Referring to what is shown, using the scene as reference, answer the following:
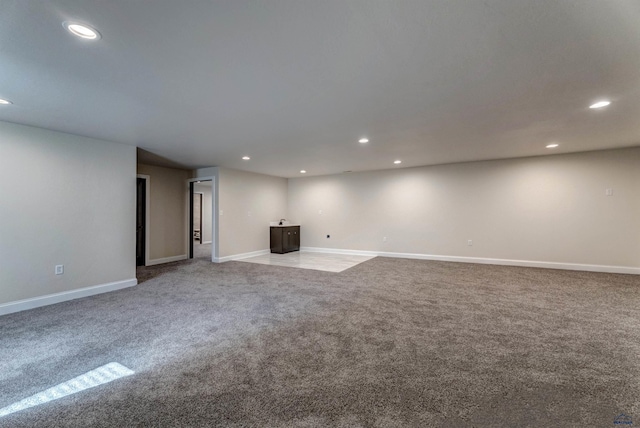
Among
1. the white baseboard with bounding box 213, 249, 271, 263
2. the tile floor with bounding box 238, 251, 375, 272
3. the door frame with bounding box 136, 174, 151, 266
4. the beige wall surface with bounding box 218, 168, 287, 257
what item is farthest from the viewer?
the beige wall surface with bounding box 218, 168, 287, 257

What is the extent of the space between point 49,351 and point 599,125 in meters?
6.86

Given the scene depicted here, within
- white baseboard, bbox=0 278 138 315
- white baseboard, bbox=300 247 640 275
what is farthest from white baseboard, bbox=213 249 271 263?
white baseboard, bbox=0 278 138 315

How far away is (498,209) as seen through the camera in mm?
6055

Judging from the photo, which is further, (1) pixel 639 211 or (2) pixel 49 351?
(1) pixel 639 211

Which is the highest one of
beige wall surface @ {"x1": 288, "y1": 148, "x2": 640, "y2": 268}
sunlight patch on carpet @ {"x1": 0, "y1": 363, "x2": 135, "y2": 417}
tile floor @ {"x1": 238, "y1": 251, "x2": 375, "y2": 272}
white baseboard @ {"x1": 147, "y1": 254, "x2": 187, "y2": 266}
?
beige wall surface @ {"x1": 288, "y1": 148, "x2": 640, "y2": 268}

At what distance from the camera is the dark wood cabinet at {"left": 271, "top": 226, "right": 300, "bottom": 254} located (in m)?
8.00

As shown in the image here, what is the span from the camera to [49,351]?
92.7 inches

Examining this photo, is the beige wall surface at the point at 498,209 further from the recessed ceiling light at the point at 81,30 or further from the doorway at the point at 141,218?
the recessed ceiling light at the point at 81,30

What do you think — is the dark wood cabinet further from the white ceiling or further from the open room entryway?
the white ceiling

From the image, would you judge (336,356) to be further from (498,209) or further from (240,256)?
(498,209)

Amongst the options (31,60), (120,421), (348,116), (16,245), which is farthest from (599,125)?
(16,245)

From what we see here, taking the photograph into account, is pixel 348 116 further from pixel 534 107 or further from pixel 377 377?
pixel 377 377

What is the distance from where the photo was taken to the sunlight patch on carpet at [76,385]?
5.48ft

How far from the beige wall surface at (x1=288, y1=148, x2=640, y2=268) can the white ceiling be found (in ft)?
5.13
